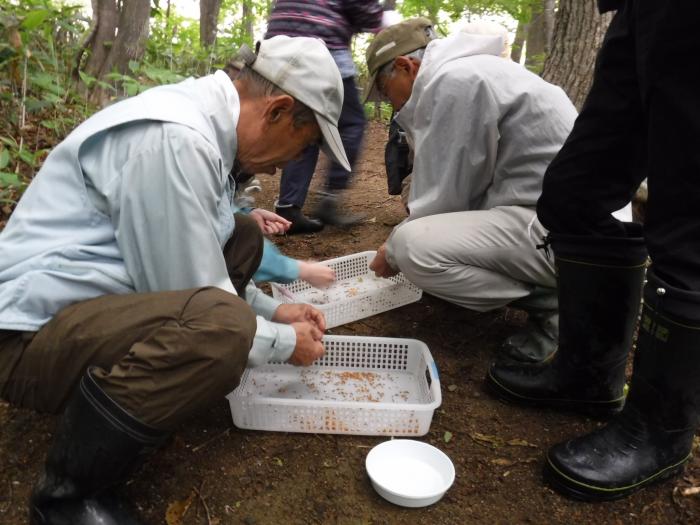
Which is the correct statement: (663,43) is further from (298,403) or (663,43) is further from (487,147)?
(298,403)

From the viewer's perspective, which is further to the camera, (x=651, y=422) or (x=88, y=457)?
(x=651, y=422)

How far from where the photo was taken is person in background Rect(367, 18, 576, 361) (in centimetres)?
200

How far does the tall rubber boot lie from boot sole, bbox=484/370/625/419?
20cm

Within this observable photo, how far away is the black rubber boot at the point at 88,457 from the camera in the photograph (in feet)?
3.94

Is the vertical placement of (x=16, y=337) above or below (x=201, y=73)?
below

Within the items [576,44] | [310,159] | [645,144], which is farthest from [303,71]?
[576,44]

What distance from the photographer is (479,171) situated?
214 centimetres

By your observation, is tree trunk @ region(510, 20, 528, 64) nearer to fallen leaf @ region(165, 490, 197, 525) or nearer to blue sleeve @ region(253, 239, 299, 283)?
blue sleeve @ region(253, 239, 299, 283)

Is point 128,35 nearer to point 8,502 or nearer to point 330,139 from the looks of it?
point 330,139

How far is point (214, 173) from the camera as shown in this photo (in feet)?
4.32

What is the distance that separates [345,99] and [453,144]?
1.61 m

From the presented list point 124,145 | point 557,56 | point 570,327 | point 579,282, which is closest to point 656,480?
point 570,327

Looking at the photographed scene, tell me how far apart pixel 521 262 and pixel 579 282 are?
40 cm

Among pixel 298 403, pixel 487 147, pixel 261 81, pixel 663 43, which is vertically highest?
pixel 663 43
